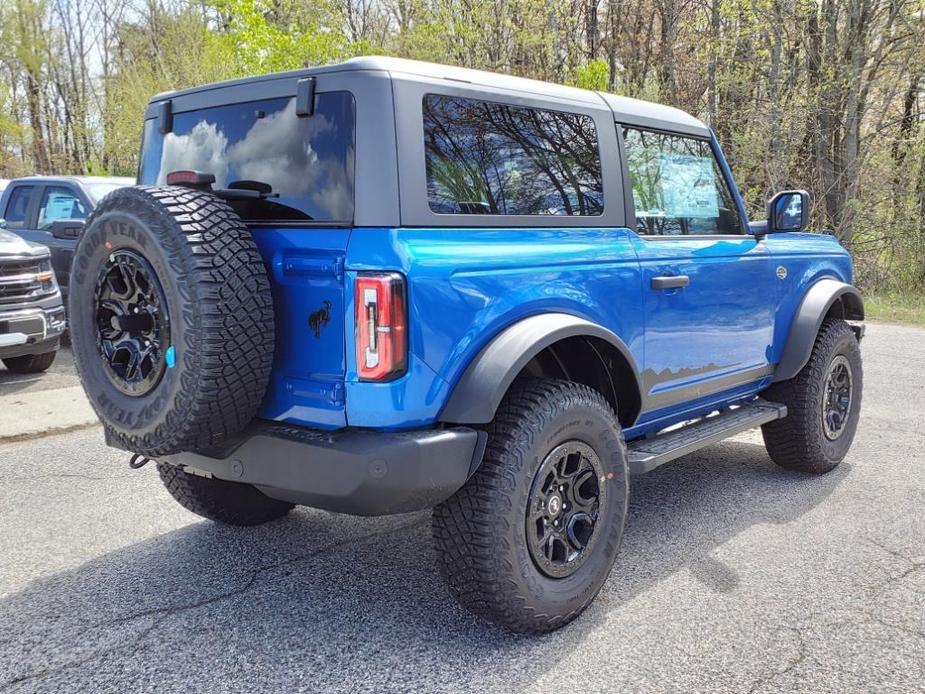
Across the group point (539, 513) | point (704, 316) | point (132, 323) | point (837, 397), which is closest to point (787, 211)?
point (704, 316)

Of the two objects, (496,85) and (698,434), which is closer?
(496,85)

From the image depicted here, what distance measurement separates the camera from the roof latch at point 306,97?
2826 millimetres

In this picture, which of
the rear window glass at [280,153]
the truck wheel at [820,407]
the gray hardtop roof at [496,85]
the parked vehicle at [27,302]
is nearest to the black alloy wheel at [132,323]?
the rear window glass at [280,153]

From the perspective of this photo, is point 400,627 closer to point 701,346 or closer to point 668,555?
point 668,555

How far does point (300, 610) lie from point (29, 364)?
617 cm

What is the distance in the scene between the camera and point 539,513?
2.96 metres

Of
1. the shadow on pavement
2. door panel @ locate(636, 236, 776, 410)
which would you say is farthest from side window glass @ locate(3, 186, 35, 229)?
door panel @ locate(636, 236, 776, 410)

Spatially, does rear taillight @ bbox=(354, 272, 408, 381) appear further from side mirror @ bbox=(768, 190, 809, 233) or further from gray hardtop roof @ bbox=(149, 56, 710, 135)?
side mirror @ bbox=(768, 190, 809, 233)

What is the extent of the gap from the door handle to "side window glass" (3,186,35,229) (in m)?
8.68

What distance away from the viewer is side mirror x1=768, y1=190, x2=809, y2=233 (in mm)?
4488

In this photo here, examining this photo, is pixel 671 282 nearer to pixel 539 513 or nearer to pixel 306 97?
pixel 539 513

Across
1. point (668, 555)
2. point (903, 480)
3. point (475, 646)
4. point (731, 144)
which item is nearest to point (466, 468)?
point (475, 646)

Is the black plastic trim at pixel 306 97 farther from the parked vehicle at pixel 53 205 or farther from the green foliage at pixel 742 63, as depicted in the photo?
the green foliage at pixel 742 63

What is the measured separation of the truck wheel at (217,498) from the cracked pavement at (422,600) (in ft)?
0.34
